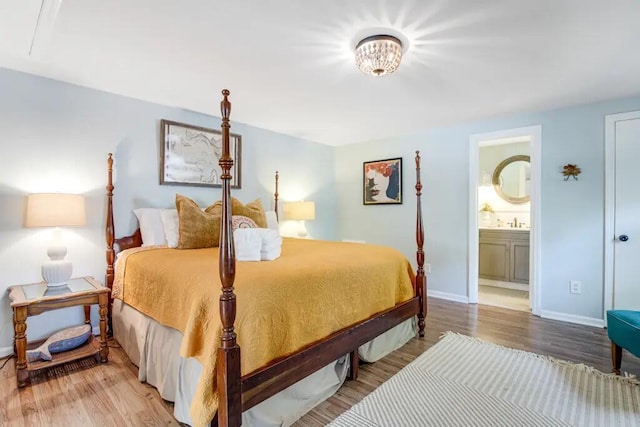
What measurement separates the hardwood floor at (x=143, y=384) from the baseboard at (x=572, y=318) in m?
0.11

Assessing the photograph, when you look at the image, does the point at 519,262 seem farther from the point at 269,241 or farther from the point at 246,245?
the point at 246,245

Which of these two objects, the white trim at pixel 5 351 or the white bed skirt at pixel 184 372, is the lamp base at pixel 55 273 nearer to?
the white bed skirt at pixel 184 372

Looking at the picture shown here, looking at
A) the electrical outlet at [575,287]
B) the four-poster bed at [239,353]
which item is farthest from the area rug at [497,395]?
the electrical outlet at [575,287]

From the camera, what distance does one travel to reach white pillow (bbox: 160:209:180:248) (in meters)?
2.80

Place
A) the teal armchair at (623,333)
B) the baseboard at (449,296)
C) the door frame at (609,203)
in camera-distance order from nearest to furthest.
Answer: the teal armchair at (623,333)
the door frame at (609,203)
the baseboard at (449,296)

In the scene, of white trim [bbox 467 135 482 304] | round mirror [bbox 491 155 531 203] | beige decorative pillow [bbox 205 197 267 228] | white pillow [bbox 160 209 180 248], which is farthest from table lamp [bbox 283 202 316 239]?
round mirror [bbox 491 155 531 203]

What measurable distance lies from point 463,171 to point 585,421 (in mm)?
2796

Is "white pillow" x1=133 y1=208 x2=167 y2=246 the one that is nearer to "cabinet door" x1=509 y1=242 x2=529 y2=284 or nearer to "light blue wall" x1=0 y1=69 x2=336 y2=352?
"light blue wall" x1=0 y1=69 x2=336 y2=352

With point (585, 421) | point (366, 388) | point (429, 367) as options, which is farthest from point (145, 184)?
point (585, 421)

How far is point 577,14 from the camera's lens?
173 cm

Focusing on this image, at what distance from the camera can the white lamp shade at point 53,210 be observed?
86.9 inches

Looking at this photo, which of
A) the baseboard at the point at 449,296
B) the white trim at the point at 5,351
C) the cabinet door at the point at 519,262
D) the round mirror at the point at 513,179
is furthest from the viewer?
the round mirror at the point at 513,179

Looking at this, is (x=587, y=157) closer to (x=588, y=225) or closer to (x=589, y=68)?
(x=588, y=225)

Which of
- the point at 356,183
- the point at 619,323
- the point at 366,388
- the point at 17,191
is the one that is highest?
the point at 356,183
